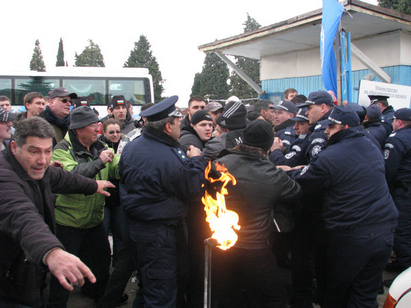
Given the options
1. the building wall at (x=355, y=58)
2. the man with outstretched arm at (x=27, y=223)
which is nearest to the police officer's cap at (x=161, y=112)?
the man with outstretched arm at (x=27, y=223)

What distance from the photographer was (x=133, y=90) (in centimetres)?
1630

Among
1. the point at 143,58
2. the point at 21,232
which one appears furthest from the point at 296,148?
the point at 143,58

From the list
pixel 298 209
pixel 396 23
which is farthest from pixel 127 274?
pixel 396 23

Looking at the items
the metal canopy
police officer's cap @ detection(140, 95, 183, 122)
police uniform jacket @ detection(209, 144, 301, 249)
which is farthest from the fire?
the metal canopy

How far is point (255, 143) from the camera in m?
3.13

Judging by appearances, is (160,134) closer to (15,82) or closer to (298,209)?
(298,209)

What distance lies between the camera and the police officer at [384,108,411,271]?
4.79 m

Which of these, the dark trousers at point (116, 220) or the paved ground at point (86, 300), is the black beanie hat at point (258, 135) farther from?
the paved ground at point (86, 300)

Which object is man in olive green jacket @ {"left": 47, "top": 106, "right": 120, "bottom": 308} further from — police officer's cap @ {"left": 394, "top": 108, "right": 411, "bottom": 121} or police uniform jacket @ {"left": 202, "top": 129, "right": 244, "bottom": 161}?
police officer's cap @ {"left": 394, "top": 108, "right": 411, "bottom": 121}

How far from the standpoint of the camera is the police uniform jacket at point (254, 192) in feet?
9.86

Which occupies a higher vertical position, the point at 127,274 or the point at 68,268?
the point at 68,268

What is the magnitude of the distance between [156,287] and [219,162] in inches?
48.6

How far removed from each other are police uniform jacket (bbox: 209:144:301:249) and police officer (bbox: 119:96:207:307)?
31cm

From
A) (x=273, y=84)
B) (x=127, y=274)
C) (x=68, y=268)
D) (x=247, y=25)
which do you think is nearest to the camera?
(x=68, y=268)
